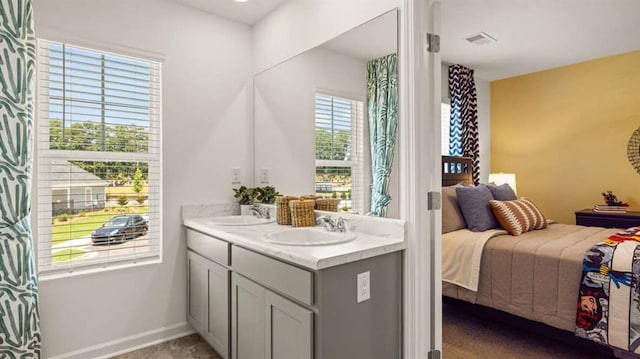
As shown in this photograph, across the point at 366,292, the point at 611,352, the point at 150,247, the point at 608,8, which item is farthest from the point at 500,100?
the point at 150,247

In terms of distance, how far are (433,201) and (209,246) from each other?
1.47 metres

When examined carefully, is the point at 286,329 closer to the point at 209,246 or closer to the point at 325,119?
the point at 209,246

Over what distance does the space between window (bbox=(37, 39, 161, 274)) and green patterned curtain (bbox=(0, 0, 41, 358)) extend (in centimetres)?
30

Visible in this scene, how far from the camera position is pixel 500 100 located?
209 inches

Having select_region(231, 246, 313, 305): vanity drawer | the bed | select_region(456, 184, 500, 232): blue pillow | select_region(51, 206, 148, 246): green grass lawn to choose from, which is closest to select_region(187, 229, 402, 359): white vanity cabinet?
select_region(231, 246, 313, 305): vanity drawer

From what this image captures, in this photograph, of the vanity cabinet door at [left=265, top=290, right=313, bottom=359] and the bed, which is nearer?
the vanity cabinet door at [left=265, top=290, right=313, bottom=359]

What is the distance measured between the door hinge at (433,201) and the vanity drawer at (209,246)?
1.18 meters

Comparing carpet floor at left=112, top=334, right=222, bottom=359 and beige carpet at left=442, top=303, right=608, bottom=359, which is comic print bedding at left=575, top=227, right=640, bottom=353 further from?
carpet floor at left=112, top=334, right=222, bottom=359

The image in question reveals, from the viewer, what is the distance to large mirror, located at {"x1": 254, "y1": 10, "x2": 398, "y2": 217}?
198cm

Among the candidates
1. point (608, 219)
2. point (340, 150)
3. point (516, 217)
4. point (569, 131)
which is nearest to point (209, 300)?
point (340, 150)

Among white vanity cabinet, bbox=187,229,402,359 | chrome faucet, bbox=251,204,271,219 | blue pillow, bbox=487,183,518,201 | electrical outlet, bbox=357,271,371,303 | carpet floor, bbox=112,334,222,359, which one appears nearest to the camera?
white vanity cabinet, bbox=187,229,402,359

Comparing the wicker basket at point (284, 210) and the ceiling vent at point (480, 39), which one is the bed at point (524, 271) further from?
the ceiling vent at point (480, 39)

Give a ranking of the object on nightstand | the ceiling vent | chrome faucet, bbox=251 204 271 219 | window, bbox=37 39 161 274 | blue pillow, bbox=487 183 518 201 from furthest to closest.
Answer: the object on nightstand < the ceiling vent < blue pillow, bbox=487 183 518 201 < chrome faucet, bbox=251 204 271 219 < window, bbox=37 39 161 274

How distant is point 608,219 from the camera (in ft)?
12.9
